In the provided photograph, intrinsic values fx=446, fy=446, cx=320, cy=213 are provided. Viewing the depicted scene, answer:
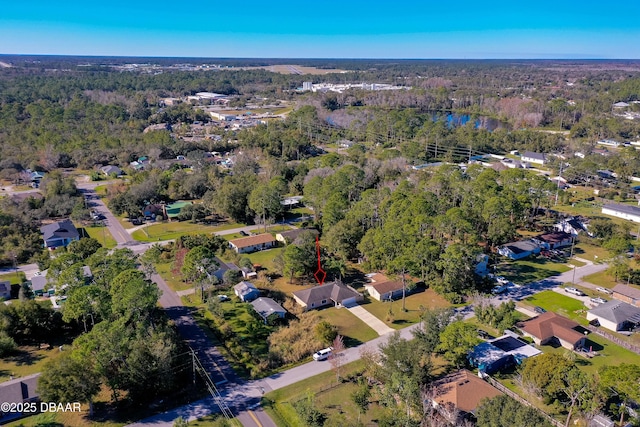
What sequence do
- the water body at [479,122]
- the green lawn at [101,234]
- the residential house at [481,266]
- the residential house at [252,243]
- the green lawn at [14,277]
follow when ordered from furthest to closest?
the water body at [479,122] → the green lawn at [101,234] → the residential house at [252,243] → the residential house at [481,266] → the green lawn at [14,277]

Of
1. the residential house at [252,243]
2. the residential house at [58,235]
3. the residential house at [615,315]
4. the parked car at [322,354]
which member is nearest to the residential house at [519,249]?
the residential house at [615,315]

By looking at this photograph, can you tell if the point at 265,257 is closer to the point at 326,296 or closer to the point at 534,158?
the point at 326,296

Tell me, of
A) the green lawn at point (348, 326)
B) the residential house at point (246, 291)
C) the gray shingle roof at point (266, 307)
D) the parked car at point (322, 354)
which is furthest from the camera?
the residential house at point (246, 291)

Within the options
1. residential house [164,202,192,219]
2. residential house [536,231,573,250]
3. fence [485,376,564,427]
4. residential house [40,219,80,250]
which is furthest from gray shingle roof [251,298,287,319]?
residential house [536,231,573,250]

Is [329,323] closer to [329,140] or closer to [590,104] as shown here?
[329,140]

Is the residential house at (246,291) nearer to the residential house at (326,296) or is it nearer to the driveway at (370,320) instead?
the residential house at (326,296)
